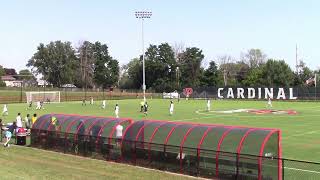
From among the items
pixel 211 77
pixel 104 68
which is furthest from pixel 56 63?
pixel 211 77

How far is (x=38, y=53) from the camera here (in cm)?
17375

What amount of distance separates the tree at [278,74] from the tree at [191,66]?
28.3 meters

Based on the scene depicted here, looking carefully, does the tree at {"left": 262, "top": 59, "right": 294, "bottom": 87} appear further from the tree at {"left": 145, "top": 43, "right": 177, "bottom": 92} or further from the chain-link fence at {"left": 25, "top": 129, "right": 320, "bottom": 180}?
the chain-link fence at {"left": 25, "top": 129, "right": 320, "bottom": 180}

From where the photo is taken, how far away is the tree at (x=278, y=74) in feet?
413

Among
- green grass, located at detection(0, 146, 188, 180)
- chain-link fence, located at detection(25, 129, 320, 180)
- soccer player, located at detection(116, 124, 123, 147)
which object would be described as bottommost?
green grass, located at detection(0, 146, 188, 180)

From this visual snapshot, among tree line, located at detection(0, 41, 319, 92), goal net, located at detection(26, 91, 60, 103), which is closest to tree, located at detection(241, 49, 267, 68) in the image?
tree line, located at detection(0, 41, 319, 92)

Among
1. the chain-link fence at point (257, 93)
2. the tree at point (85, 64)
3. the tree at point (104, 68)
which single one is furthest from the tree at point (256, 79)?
the tree at point (85, 64)

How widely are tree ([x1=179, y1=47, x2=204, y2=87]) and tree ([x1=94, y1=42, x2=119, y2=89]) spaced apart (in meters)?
28.5

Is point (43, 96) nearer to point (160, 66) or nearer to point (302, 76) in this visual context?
point (160, 66)

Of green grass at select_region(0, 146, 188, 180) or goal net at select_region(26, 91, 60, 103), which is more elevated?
goal net at select_region(26, 91, 60, 103)

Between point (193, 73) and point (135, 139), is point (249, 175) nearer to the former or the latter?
point (135, 139)

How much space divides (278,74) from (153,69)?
4341 cm

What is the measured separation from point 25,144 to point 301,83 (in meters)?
113

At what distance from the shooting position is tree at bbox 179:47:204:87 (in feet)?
502
